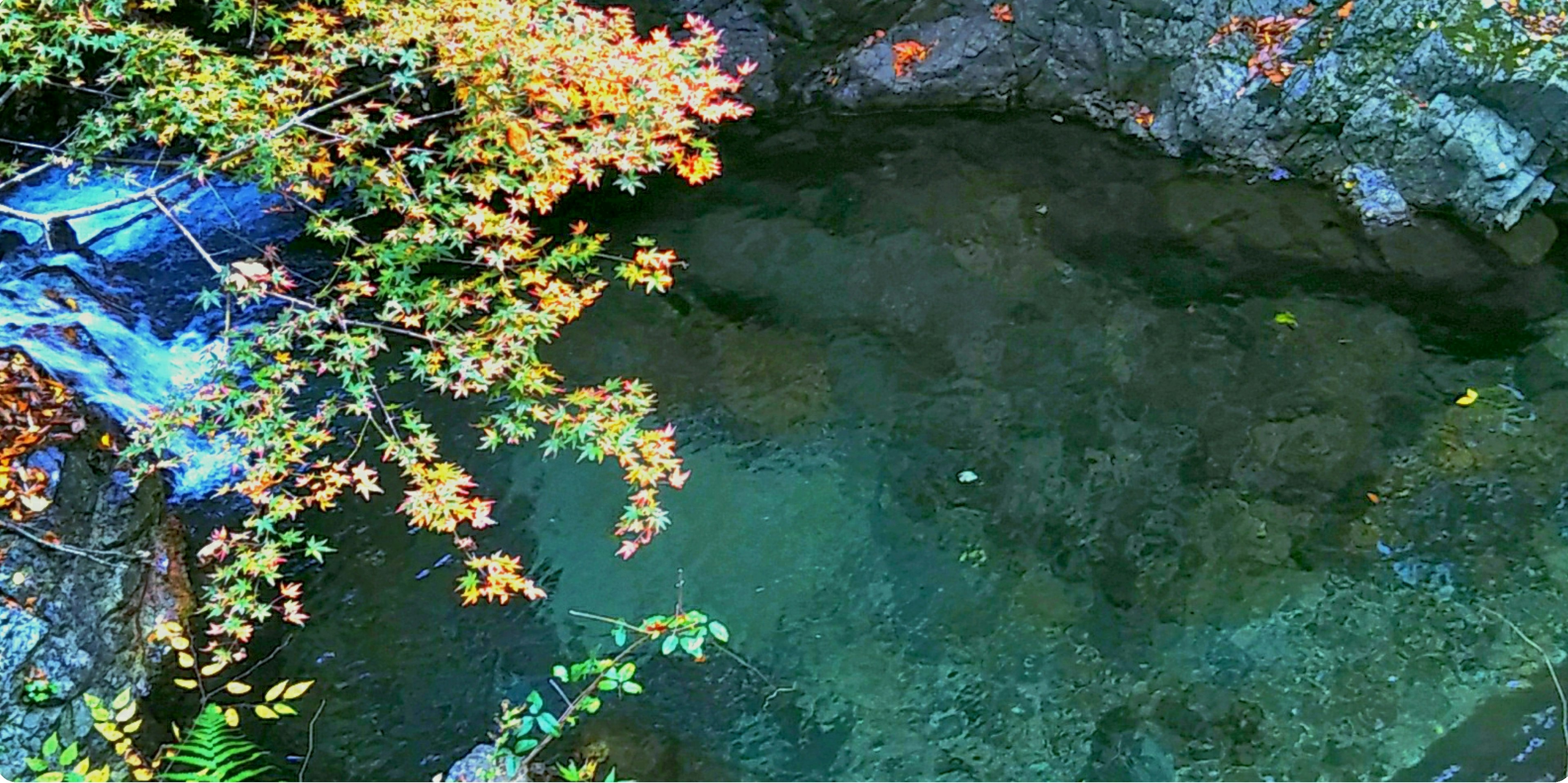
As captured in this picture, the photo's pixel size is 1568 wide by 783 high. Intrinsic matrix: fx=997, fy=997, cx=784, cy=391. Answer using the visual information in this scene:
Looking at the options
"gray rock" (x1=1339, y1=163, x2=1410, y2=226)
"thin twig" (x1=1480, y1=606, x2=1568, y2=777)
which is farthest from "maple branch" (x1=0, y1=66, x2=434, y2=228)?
"gray rock" (x1=1339, y1=163, x2=1410, y2=226)

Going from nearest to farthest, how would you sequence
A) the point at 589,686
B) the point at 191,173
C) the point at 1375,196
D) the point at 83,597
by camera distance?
the point at 191,173, the point at 83,597, the point at 589,686, the point at 1375,196

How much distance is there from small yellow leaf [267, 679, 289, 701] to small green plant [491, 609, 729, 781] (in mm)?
980

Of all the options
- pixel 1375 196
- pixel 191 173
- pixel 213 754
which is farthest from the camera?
pixel 1375 196

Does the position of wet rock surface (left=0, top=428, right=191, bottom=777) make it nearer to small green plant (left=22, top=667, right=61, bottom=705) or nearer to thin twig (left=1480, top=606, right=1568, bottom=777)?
small green plant (left=22, top=667, right=61, bottom=705)

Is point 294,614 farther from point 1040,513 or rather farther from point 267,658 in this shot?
point 1040,513

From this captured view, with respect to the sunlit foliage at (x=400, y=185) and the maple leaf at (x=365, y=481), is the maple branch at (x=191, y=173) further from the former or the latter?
the maple leaf at (x=365, y=481)

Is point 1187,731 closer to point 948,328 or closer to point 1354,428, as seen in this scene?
point 1354,428

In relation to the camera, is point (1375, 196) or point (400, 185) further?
point (1375, 196)

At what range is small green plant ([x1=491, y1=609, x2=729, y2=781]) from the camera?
382 centimetres

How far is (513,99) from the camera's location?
185 inches

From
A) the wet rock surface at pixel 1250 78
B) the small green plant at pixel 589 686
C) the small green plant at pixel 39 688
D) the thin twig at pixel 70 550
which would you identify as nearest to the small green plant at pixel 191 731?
the small green plant at pixel 39 688

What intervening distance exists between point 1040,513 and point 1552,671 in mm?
2383

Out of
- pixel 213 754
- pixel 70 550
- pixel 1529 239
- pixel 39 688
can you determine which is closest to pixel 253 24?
pixel 70 550

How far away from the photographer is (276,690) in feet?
14.7
